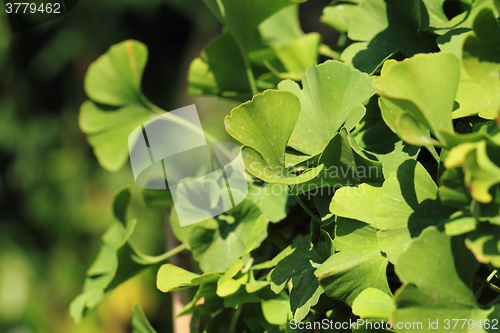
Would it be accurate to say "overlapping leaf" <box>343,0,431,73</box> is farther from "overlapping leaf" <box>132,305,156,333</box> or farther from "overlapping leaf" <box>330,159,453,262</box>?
"overlapping leaf" <box>132,305,156,333</box>

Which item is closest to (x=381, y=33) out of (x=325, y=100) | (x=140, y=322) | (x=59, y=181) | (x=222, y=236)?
(x=325, y=100)

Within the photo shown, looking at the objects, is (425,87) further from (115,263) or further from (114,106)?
(114,106)

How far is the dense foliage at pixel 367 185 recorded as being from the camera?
157mm

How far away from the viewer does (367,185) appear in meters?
0.20

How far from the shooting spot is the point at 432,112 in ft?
0.52

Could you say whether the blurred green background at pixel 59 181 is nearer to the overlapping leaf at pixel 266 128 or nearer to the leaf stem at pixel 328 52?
the leaf stem at pixel 328 52

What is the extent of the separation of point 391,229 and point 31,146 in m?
1.28

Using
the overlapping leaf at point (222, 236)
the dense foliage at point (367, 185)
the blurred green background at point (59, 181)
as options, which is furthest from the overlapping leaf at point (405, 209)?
the blurred green background at point (59, 181)

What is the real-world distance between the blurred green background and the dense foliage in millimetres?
867

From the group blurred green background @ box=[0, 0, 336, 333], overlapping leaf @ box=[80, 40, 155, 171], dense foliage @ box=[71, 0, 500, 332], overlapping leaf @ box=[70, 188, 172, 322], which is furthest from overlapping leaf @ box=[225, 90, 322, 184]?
blurred green background @ box=[0, 0, 336, 333]

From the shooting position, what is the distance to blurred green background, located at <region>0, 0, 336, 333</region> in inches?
46.8

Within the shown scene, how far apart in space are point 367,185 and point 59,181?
47.7 inches

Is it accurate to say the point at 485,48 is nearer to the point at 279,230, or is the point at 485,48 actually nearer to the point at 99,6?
the point at 279,230

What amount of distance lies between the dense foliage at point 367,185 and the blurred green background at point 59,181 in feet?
2.84
